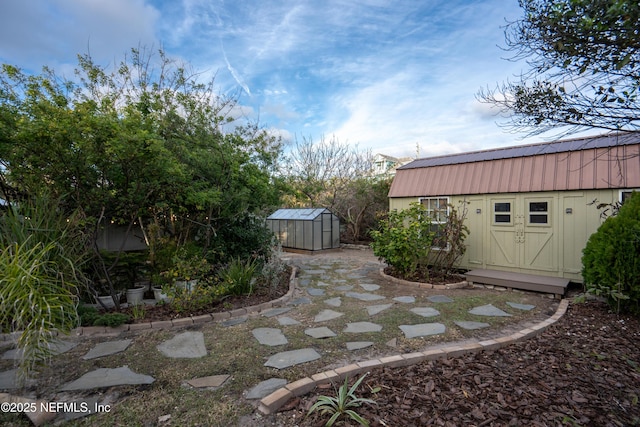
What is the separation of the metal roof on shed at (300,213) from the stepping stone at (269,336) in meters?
7.75

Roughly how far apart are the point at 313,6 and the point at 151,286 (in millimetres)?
6035

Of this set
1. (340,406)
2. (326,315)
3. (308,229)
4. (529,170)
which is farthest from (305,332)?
(308,229)

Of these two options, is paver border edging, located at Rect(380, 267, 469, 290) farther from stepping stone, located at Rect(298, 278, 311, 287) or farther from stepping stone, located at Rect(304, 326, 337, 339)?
stepping stone, located at Rect(304, 326, 337, 339)

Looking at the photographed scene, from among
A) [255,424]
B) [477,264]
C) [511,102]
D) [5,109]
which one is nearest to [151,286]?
[5,109]

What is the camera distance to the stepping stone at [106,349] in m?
3.11

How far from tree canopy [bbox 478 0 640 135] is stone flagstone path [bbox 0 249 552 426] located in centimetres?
260

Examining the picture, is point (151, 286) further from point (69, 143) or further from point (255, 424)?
point (255, 424)

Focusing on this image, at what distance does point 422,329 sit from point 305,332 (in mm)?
1458

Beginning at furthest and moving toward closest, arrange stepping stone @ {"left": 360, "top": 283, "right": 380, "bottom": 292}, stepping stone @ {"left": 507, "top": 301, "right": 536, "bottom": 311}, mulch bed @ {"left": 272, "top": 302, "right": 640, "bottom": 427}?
stepping stone @ {"left": 360, "top": 283, "right": 380, "bottom": 292} < stepping stone @ {"left": 507, "top": 301, "right": 536, "bottom": 311} < mulch bed @ {"left": 272, "top": 302, "right": 640, "bottom": 427}

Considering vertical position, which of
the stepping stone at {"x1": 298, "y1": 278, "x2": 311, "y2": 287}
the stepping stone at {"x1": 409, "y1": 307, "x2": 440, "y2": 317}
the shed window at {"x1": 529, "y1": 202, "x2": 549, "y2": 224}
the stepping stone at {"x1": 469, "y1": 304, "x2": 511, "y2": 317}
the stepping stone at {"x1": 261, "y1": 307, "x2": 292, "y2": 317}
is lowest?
the stepping stone at {"x1": 261, "y1": 307, "x2": 292, "y2": 317}

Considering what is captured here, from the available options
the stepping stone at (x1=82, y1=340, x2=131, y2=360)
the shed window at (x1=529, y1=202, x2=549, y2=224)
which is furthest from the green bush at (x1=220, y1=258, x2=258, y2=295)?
the shed window at (x1=529, y1=202, x2=549, y2=224)

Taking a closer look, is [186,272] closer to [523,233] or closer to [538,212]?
[523,233]

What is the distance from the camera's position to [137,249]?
5.80 meters

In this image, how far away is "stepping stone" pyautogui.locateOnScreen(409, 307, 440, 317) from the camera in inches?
170
